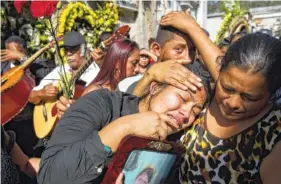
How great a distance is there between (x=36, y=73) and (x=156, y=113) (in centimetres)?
406

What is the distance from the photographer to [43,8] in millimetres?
2496

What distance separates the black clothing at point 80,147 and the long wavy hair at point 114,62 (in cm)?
187

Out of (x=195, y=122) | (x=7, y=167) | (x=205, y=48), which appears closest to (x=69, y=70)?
(x=7, y=167)

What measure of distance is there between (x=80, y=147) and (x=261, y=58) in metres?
0.68

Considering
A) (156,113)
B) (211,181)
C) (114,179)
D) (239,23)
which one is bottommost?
(239,23)

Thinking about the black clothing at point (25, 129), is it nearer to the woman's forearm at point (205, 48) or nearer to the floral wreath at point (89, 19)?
the floral wreath at point (89, 19)

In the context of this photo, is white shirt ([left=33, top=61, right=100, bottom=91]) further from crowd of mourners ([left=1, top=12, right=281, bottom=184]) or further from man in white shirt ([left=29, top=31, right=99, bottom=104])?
crowd of mourners ([left=1, top=12, right=281, bottom=184])

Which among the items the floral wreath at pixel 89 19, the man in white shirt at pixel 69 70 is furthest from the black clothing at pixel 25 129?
the floral wreath at pixel 89 19

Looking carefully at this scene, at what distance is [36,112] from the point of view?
4496 mm

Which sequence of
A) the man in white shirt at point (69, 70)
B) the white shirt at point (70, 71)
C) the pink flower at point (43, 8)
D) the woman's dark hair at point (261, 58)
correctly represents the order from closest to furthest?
the woman's dark hair at point (261, 58), the pink flower at point (43, 8), the man in white shirt at point (69, 70), the white shirt at point (70, 71)

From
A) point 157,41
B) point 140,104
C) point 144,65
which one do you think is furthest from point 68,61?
point 140,104

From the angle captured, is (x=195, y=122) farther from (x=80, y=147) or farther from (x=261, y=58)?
(x=80, y=147)

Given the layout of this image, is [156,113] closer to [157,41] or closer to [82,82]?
[157,41]

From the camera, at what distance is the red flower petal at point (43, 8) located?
97.3 inches
